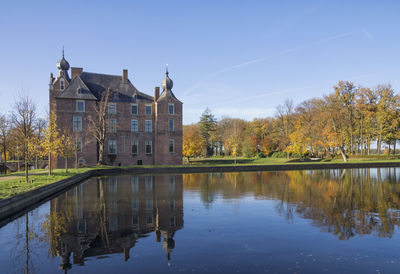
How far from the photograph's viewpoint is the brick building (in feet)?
138

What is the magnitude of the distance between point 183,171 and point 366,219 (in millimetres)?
25203

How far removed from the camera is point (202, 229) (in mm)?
9844

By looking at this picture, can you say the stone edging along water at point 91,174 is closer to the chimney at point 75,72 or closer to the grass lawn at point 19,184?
the grass lawn at point 19,184

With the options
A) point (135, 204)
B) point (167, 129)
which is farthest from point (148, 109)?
point (135, 204)

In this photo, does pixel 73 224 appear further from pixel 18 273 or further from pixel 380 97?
pixel 380 97

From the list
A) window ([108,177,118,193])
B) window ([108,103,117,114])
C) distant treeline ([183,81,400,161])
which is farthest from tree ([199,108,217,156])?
window ([108,177,118,193])

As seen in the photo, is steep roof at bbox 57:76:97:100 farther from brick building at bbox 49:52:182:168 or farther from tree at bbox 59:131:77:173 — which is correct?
tree at bbox 59:131:77:173

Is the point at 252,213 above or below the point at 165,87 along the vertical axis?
below

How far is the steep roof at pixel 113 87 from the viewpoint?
147 ft

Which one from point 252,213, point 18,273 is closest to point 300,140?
point 252,213

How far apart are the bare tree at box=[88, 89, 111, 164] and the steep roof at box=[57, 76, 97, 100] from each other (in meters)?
1.63

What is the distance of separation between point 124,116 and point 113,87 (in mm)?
4727

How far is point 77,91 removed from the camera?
41.7 metres

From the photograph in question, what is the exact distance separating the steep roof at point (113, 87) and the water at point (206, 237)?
31.7 meters
